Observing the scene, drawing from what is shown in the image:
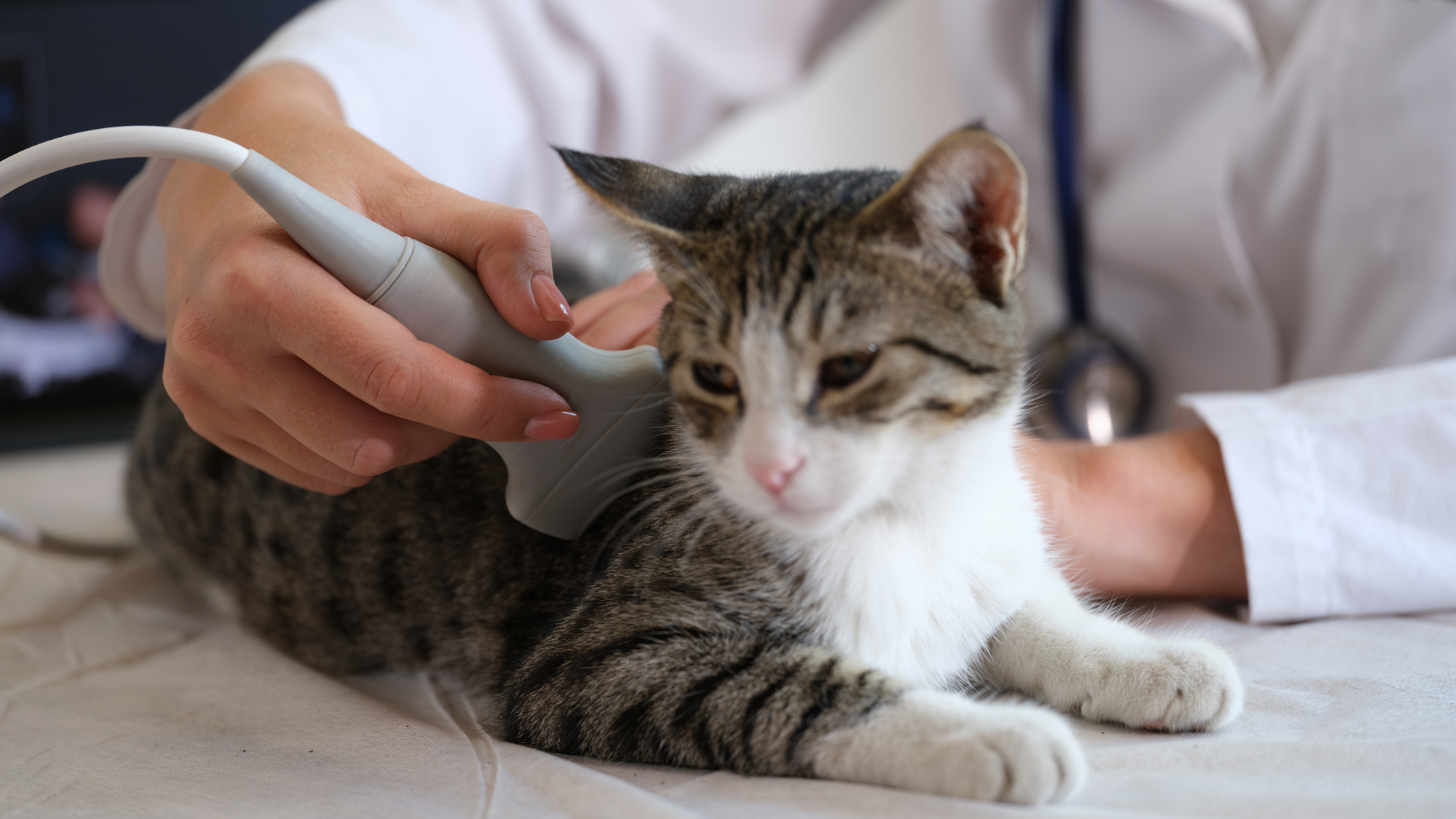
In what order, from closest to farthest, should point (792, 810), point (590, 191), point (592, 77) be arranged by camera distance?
1. point (792, 810)
2. point (590, 191)
3. point (592, 77)

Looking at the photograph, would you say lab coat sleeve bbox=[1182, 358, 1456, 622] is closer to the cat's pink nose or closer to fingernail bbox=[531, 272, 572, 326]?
the cat's pink nose

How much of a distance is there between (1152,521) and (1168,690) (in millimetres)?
333

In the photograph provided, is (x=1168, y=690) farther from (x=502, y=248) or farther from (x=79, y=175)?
(x=79, y=175)

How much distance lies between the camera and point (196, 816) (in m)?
0.63

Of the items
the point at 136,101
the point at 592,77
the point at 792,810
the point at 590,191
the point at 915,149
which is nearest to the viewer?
the point at 792,810

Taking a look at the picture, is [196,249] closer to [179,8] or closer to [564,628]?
[564,628]

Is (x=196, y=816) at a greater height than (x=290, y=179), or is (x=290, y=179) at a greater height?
(x=290, y=179)

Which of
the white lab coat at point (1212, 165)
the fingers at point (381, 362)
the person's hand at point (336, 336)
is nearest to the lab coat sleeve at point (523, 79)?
the white lab coat at point (1212, 165)

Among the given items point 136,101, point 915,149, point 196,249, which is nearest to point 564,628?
point 196,249

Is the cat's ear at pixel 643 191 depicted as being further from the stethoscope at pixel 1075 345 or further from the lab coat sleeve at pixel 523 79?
the stethoscope at pixel 1075 345

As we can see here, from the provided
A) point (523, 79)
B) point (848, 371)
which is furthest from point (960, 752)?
point (523, 79)

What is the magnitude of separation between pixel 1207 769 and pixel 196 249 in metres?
0.87

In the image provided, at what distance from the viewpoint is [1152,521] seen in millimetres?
1018

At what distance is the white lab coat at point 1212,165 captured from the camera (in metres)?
0.96
